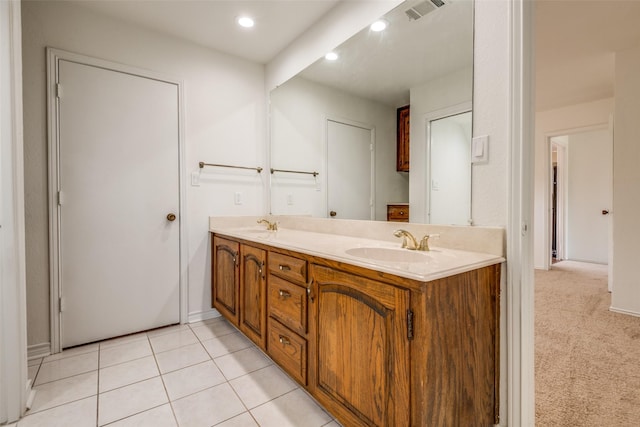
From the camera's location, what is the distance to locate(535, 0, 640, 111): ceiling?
84.9 inches

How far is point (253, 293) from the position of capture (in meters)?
1.87

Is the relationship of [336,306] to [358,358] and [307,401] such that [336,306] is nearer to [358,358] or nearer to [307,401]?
[358,358]

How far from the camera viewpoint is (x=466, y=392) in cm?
108

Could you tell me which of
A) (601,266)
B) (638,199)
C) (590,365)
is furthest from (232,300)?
(601,266)

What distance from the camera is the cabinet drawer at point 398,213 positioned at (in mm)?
1700

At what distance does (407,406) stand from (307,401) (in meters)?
0.73

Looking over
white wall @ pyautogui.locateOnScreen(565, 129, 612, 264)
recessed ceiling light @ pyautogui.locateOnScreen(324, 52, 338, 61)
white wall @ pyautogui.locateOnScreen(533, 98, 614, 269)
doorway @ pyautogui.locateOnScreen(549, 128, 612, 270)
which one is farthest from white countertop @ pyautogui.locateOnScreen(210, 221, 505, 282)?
white wall @ pyautogui.locateOnScreen(565, 129, 612, 264)

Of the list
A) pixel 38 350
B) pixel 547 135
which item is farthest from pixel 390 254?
pixel 547 135

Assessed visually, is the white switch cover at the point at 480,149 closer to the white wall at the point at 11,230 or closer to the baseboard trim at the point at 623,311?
the white wall at the point at 11,230

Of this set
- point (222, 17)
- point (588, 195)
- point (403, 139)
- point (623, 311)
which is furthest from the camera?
point (588, 195)

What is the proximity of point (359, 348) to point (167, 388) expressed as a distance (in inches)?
46.5

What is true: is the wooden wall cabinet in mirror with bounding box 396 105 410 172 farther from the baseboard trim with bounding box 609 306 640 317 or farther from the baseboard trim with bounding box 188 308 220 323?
the baseboard trim with bounding box 609 306 640 317

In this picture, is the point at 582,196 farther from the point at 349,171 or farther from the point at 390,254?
the point at 390,254

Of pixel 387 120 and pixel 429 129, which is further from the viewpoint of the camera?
pixel 387 120
